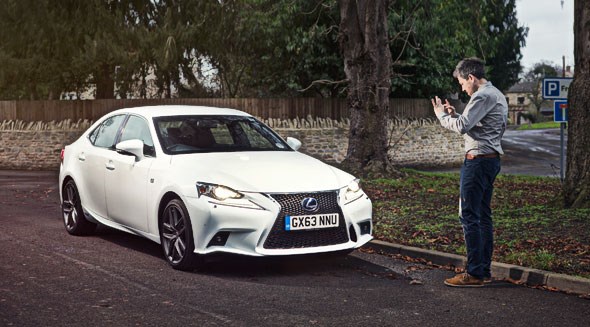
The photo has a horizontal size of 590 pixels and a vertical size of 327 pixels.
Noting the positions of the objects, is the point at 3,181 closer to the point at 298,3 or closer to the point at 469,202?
the point at 298,3

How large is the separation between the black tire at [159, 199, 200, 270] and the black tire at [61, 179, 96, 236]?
7.49ft

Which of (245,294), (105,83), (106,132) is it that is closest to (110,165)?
(106,132)

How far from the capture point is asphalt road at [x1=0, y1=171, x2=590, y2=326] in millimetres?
6180

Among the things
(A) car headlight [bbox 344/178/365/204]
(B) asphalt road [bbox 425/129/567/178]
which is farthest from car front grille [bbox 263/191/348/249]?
(B) asphalt road [bbox 425/129/567/178]

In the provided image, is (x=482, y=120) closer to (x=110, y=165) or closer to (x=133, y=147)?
(x=133, y=147)

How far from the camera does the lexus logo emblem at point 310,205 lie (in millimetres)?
7633

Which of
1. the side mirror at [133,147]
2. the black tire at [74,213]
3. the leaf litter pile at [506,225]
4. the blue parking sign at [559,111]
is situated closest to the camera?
the leaf litter pile at [506,225]

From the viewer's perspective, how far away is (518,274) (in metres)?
7.74

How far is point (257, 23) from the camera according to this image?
2598cm

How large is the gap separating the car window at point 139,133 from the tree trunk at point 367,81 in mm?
9481

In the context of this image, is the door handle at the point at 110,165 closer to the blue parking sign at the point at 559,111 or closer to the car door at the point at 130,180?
the car door at the point at 130,180

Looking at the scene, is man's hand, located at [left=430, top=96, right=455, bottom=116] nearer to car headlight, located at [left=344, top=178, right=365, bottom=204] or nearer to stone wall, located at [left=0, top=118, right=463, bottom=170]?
car headlight, located at [left=344, top=178, right=365, bottom=204]

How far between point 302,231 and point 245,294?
3.01 ft

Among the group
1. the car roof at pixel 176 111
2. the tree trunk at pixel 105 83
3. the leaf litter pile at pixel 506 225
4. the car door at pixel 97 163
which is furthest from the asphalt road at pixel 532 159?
the car door at pixel 97 163
